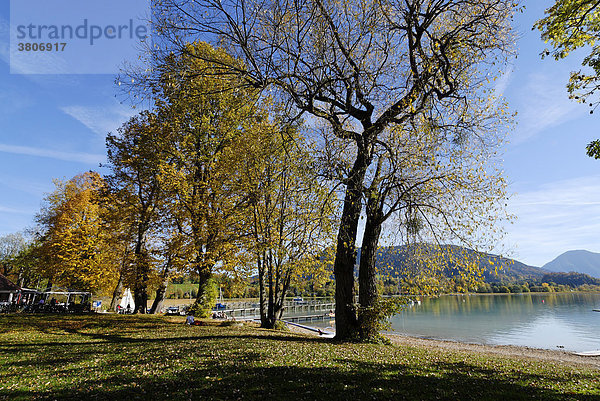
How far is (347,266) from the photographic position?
1184cm

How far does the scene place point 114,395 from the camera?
5188mm

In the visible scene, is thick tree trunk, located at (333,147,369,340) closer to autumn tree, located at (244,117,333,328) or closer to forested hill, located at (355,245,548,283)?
forested hill, located at (355,245,548,283)

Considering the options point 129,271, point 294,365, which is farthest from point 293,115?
point 129,271

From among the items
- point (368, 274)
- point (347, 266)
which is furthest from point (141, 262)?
point (368, 274)

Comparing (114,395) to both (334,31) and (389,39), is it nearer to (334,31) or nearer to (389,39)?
(334,31)

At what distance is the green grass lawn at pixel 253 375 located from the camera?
533cm

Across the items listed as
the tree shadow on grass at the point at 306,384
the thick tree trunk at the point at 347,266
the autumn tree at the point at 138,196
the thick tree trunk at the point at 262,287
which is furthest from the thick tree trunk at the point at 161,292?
the tree shadow on grass at the point at 306,384

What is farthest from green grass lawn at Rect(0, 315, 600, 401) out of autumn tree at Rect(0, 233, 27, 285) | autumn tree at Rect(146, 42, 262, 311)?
autumn tree at Rect(0, 233, 27, 285)

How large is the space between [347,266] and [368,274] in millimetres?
902

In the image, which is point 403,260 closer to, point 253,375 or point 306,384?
point 306,384

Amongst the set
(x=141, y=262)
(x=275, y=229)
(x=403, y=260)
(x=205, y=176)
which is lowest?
(x=403, y=260)

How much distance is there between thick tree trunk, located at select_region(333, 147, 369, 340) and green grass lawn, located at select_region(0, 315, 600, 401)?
1.53 metres

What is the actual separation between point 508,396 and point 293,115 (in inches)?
376

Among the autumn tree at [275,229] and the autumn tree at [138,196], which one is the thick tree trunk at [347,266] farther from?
the autumn tree at [138,196]
